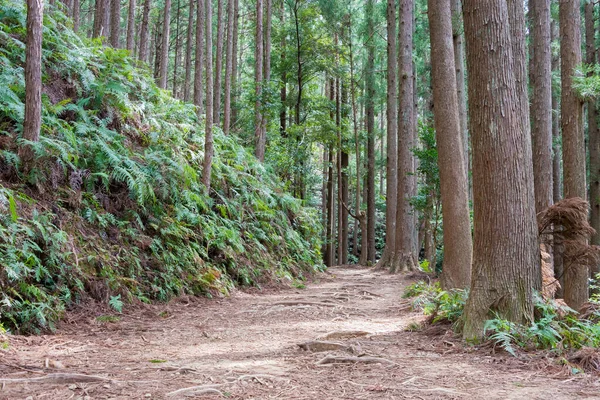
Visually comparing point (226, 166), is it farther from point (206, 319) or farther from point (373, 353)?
point (373, 353)

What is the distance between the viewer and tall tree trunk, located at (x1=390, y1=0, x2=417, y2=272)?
13430 millimetres

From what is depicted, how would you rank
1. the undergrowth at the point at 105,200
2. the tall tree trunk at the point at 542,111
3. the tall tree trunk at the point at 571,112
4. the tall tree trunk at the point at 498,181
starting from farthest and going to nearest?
1. the tall tree trunk at the point at 542,111
2. the tall tree trunk at the point at 571,112
3. the undergrowth at the point at 105,200
4. the tall tree trunk at the point at 498,181

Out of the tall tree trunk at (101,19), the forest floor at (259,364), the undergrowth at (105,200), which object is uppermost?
the tall tree trunk at (101,19)

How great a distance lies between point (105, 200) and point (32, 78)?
2156 mm

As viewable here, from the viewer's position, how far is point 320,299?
828 cm

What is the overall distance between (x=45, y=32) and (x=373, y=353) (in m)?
8.24

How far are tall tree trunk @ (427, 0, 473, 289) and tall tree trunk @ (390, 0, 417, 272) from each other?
5.42m

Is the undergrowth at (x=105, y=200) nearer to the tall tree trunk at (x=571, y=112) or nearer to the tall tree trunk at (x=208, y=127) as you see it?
the tall tree trunk at (x=208, y=127)

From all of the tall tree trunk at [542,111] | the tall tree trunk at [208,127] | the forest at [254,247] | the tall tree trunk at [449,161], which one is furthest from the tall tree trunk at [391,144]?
the tall tree trunk at [449,161]

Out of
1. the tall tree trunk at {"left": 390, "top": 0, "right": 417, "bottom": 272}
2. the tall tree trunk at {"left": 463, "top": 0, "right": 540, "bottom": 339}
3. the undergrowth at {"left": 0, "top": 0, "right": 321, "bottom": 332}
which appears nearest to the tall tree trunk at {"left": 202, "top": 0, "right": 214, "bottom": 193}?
the undergrowth at {"left": 0, "top": 0, "right": 321, "bottom": 332}

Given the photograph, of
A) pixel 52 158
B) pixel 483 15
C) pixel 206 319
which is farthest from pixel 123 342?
pixel 483 15

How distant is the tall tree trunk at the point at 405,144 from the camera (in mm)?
13430

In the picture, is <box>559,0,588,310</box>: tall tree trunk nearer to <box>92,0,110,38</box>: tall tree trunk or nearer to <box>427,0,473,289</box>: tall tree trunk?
<box>427,0,473,289</box>: tall tree trunk

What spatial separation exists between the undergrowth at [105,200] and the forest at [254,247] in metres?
0.04
